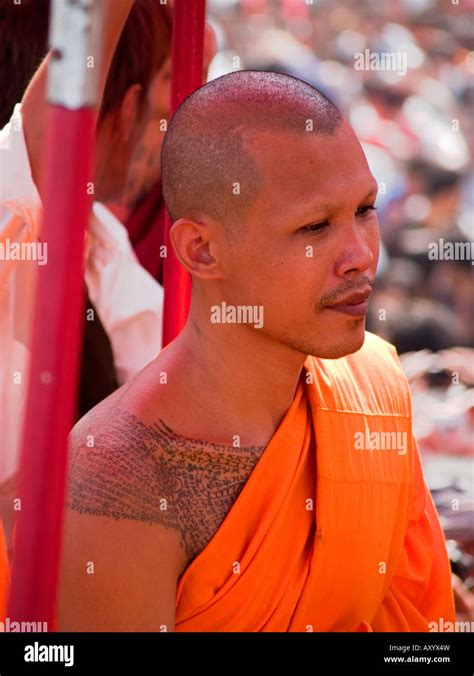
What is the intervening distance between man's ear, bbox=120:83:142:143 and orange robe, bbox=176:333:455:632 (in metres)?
0.97

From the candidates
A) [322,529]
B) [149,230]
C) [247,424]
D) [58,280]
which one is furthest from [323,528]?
[149,230]

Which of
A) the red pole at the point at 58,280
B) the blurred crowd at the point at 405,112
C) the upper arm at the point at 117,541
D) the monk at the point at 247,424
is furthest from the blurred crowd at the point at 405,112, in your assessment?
the red pole at the point at 58,280

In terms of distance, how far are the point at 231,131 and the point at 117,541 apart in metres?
0.61

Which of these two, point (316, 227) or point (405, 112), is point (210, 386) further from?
point (405, 112)

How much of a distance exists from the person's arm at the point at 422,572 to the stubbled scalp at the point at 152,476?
0.43 meters

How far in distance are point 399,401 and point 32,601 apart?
92 centimetres

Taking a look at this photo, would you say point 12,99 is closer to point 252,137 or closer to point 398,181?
point 252,137

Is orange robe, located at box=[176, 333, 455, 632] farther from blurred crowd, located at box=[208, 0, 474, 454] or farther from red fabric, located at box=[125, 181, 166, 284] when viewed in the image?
blurred crowd, located at box=[208, 0, 474, 454]

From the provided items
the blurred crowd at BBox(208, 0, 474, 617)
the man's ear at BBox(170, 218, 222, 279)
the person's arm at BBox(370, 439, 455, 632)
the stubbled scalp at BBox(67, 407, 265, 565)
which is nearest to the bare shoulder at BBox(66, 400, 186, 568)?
the stubbled scalp at BBox(67, 407, 265, 565)

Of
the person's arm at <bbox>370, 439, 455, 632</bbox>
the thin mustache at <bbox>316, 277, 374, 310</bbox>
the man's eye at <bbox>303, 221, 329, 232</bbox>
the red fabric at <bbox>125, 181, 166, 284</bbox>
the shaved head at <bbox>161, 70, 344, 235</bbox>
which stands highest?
the red fabric at <bbox>125, 181, 166, 284</bbox>

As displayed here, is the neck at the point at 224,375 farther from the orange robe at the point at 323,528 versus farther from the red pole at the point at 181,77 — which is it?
the red pole at the point at 181,77

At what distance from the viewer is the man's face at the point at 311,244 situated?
1545mm

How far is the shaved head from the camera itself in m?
1.58

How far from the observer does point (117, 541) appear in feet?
4.99
